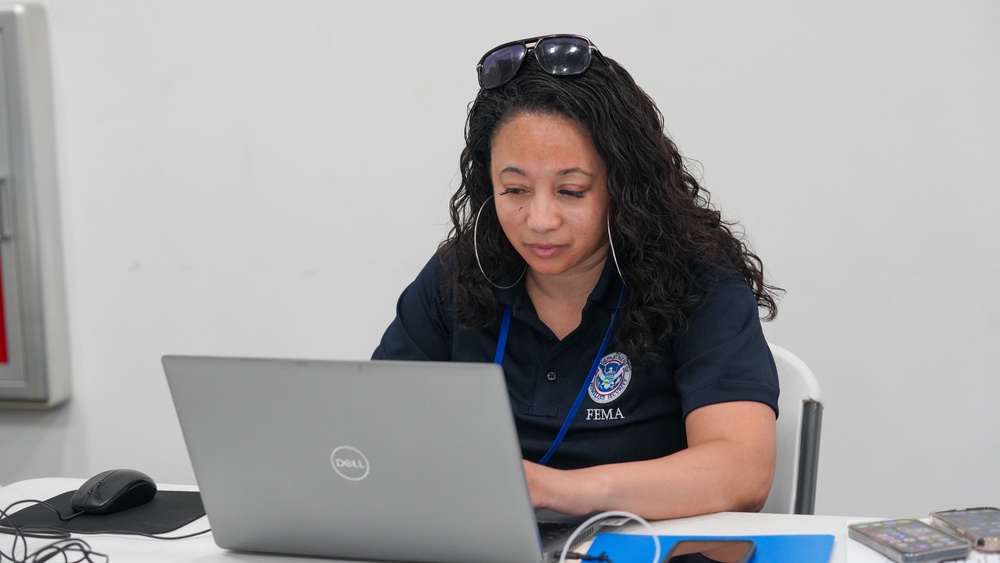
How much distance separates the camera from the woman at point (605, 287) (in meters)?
1.49

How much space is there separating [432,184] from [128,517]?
128cm

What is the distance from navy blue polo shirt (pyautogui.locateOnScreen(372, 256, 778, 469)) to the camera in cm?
146

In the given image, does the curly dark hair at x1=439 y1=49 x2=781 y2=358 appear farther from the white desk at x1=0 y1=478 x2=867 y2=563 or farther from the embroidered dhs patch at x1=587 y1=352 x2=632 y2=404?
the white desk at x1=0 y1=478 x2=867 y2=563

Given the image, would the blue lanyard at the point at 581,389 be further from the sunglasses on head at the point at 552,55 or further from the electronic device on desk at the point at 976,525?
the electronic device on desk at the point at 976,525

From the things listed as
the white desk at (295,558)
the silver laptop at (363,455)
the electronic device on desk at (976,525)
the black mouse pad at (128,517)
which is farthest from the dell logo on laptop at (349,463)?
the electronic device on desk at (976,525)

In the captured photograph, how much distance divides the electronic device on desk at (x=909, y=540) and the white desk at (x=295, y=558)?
29 mm

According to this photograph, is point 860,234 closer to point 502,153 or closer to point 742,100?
point 742,100

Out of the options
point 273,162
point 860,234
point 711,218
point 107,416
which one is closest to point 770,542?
point 711,218

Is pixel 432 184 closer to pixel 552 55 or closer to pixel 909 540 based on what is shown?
pixel 552 55

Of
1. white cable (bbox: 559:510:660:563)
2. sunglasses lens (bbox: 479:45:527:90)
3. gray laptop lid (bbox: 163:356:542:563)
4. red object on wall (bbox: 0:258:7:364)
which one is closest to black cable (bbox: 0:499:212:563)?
gray laptop lid (bbox: 163:356:542:563)

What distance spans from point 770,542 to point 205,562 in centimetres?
66

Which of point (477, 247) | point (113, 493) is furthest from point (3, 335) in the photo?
point (477, 247)

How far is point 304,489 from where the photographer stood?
1087mm

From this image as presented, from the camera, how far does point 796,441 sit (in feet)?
5.17
